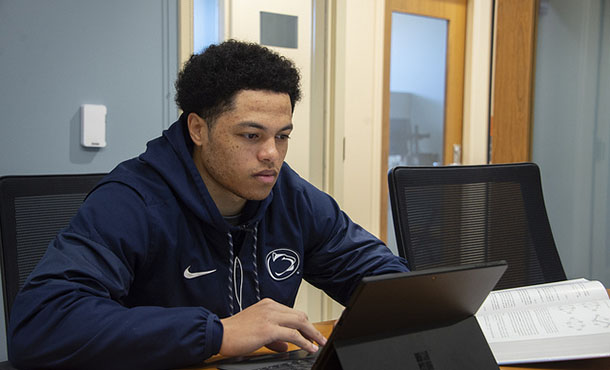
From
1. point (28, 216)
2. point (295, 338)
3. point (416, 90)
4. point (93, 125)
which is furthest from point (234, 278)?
point (416, 90)

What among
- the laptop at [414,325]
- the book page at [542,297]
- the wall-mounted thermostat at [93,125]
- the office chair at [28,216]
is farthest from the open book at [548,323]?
the wall-mounted thermostat at [93,125]

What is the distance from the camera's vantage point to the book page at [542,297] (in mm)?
1068

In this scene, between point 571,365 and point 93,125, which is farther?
point 93,125

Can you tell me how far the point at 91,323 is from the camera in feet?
2.73

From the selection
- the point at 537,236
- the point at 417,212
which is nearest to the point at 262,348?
the point at 417,212

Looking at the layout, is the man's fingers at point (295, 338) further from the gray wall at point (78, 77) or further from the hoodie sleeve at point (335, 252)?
the gray wall at point (78, 77)

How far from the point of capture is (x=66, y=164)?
6.77 feet

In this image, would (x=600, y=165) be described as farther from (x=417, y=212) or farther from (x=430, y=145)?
(x=417, y=212)

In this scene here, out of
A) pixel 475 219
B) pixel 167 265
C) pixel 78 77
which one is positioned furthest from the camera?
pixel 78 77

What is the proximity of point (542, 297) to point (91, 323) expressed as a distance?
2.52 feet

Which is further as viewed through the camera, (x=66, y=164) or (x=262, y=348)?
(x=66, y=164)

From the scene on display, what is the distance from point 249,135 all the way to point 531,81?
2.17 meters

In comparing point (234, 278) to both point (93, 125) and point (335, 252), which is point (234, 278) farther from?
point (93, 125)

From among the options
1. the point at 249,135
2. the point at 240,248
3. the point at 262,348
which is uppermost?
the point at 249,135
